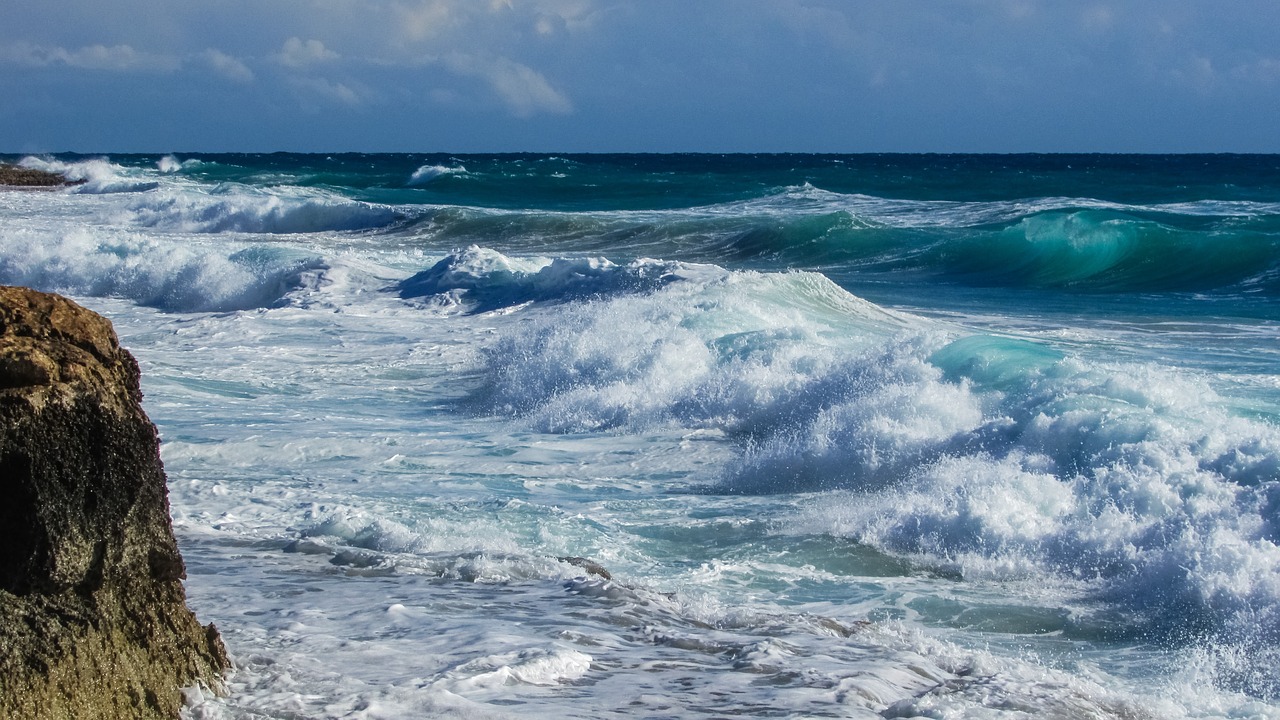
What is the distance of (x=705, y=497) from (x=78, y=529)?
14.6 ft

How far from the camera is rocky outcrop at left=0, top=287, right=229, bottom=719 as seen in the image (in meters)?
2.96

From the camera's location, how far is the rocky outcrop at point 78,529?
296 cm

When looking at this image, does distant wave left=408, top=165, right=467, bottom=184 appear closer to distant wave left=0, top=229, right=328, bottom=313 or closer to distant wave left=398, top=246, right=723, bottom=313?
distant wave left=0, top=229, right=328, bottom=313

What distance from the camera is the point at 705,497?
7.14 meters

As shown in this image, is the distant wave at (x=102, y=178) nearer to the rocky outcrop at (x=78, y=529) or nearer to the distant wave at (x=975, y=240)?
the distant wave at (x=975, y=240)

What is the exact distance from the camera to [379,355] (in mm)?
12180

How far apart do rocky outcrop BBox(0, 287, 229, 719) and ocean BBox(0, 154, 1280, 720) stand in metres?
0.39

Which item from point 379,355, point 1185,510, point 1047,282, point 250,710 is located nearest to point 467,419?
point 379,355

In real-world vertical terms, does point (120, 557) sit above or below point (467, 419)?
above

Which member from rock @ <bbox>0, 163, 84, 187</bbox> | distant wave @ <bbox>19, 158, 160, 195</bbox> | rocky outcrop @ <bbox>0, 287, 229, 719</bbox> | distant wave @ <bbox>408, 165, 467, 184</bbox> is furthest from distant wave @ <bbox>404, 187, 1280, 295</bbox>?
rock @ <bbox>0, 163, 84, 187</bbox>

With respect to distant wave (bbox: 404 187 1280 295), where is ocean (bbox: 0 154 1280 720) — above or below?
below

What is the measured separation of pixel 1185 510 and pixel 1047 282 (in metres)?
15.9

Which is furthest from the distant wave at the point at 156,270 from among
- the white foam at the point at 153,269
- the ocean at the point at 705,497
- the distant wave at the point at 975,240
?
the distant wave at the point at 975,240

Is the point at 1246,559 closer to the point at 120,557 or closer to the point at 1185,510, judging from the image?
the point at 1185,510
